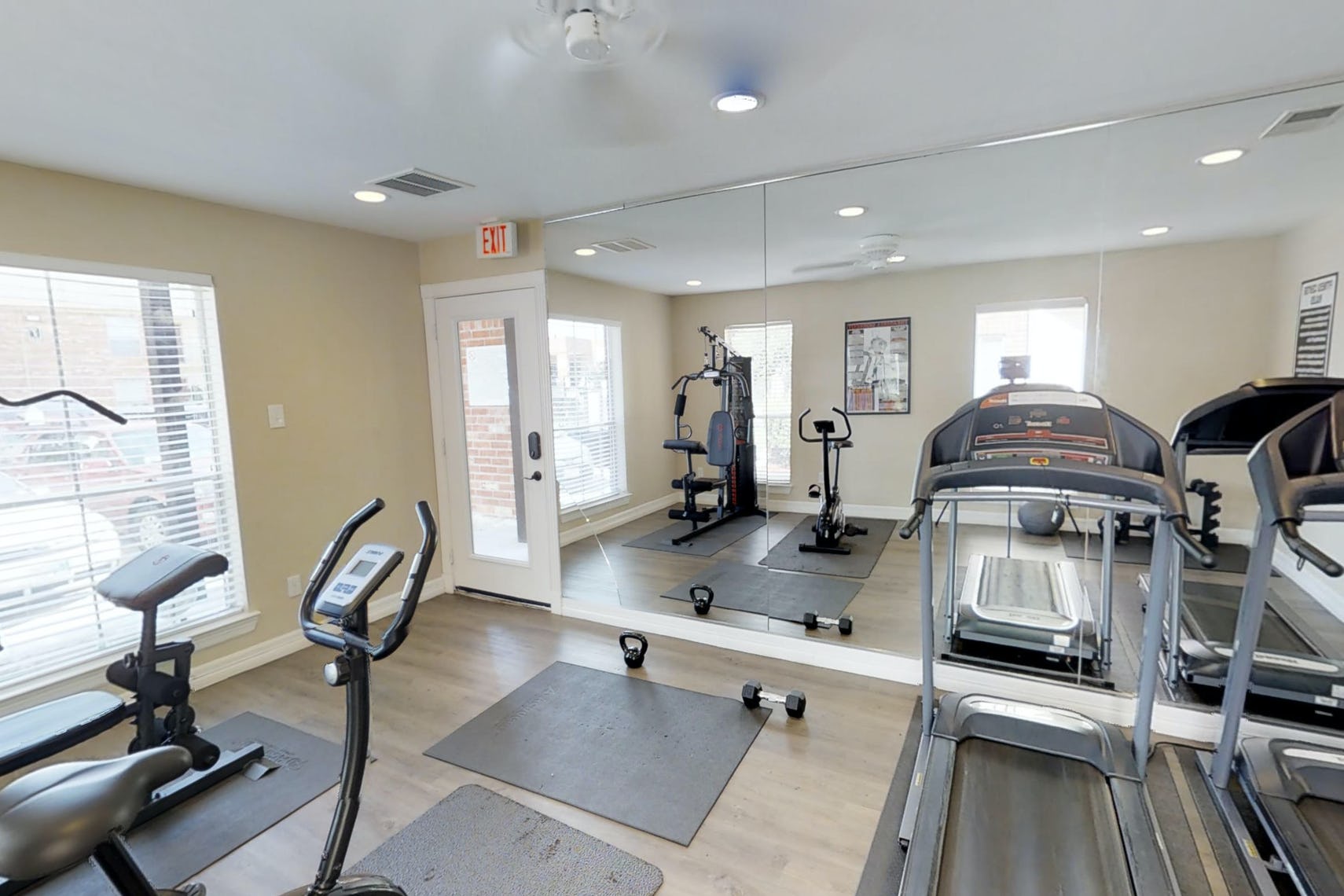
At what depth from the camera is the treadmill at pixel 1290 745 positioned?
1710 mm

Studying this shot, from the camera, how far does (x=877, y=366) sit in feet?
10.6

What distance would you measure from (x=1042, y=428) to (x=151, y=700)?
334cm

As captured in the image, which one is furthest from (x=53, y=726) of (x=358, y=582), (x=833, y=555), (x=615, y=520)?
(x=833, y=555)

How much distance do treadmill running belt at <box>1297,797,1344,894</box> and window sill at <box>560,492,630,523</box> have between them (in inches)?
127

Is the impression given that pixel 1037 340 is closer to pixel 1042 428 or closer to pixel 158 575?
pixel 1042 428

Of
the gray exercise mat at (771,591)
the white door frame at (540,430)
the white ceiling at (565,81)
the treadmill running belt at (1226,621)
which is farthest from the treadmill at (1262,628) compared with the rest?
the white door frame at (540,430)

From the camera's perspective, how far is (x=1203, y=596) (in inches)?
113

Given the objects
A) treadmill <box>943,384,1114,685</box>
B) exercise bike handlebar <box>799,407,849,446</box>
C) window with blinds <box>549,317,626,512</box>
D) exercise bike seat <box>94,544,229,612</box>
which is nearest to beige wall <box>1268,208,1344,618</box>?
treadmill <box>943,384,1114,685</box>

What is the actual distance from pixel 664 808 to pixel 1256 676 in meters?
2.42

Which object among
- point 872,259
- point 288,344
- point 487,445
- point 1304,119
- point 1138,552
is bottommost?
point 1138,552

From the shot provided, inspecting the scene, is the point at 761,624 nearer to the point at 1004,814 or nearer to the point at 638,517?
the point at 638,517

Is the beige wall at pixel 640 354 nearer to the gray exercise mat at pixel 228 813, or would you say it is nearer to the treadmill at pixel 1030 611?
the treadmill at pixel 1030 611

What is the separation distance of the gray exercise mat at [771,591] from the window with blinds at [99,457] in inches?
105

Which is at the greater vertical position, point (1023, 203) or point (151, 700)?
point (1023, 203)
